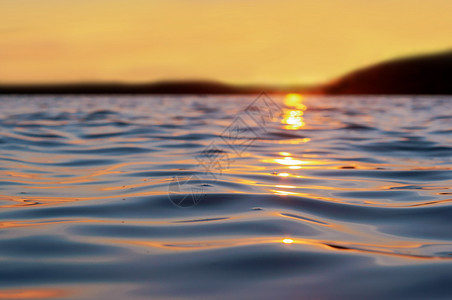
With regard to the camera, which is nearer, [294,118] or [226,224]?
[226,224]

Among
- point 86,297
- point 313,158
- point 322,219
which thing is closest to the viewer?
point 86,297

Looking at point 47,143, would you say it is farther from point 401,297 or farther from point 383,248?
point 401,297

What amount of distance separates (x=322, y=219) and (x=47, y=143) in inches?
283

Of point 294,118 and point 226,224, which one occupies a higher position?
point 226,224

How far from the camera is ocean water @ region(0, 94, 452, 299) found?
8.22ft

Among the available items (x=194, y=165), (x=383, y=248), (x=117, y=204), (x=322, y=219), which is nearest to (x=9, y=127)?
(x=194, y=165)

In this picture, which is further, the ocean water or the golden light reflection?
the golden light reflection

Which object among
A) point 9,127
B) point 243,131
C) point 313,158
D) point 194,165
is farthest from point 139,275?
point 9,127

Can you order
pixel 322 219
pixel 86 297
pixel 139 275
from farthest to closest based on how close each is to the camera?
pixel 322 219 → pixel 139 275 → pixel 86 297

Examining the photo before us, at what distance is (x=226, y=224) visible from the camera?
3.71 meters

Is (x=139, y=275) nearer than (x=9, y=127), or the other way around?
(x=139, y=275)

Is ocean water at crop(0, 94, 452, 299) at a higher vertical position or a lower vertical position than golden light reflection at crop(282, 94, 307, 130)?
higher

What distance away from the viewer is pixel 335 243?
10.6 feet

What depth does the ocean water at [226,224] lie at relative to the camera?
2.51 metres
